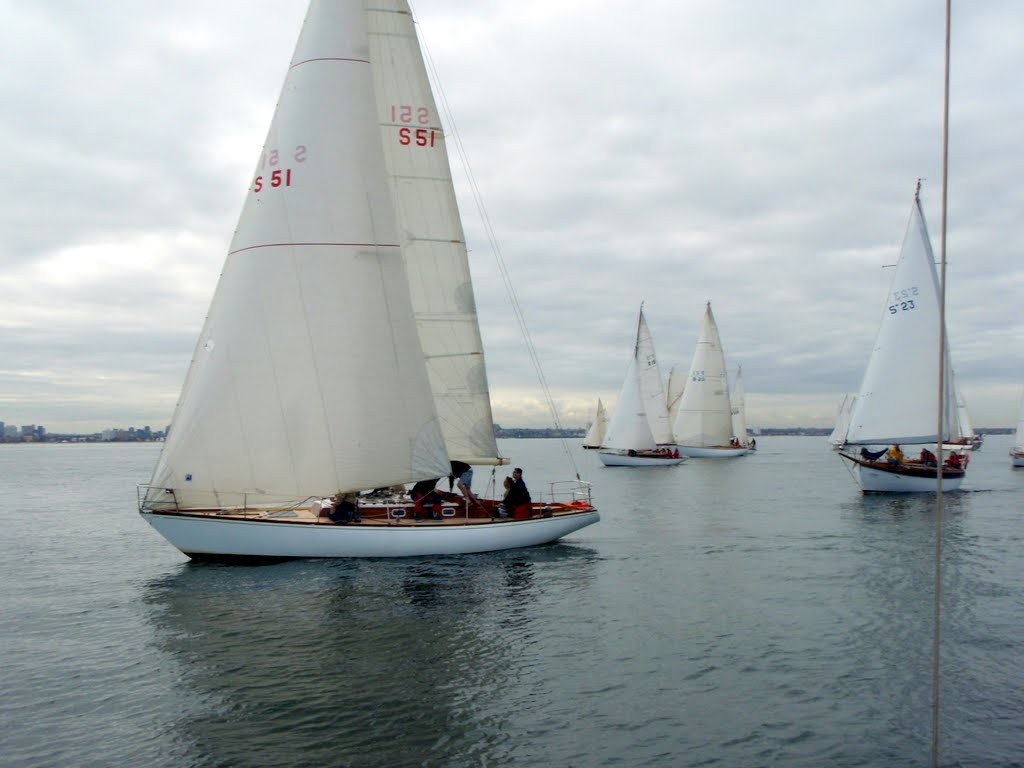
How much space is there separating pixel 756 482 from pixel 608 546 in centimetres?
3367

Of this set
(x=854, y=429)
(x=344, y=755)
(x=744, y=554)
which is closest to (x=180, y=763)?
(x=344, y=755)

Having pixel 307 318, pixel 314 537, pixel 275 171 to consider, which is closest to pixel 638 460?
pixel 314 537

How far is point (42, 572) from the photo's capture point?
2238 centimetres

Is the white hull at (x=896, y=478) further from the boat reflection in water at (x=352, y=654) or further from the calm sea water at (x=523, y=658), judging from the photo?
the boat reflection in water at (x=352, y=654)

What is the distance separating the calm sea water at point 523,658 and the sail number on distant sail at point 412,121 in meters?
12.1

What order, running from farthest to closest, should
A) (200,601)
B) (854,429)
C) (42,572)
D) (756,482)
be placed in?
(756,482), (854,429), (42,572), (200,601)

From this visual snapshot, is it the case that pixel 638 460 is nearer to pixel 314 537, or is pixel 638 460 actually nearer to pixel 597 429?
pixel 597 429

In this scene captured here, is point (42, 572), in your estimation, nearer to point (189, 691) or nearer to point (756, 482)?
point (189, 691)

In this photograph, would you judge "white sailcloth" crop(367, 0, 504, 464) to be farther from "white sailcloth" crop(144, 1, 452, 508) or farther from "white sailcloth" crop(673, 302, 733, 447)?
"white sailcloth" crop(673, 302, 733, 447)

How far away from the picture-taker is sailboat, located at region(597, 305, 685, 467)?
69500 millimetres

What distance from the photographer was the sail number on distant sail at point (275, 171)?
1983cm

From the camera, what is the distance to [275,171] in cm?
1994

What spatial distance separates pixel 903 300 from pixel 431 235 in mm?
25531

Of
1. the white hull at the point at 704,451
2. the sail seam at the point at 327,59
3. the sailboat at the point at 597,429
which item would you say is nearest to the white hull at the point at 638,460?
the white hull at the point at 704,451
